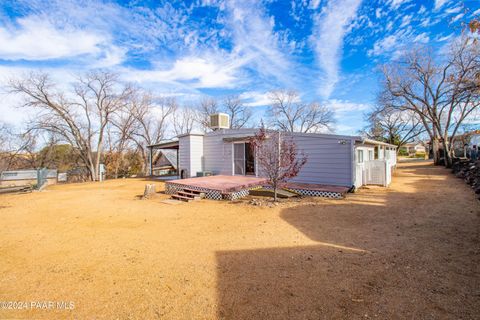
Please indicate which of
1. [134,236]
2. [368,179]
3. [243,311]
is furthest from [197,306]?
[368,179]

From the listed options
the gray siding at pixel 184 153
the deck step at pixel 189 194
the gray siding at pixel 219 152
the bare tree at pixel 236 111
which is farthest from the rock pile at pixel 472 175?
the bare tree at pixel 236 111

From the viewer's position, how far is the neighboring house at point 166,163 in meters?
22.6

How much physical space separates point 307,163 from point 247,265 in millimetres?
7468

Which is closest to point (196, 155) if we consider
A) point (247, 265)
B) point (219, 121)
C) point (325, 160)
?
point (219, 121)

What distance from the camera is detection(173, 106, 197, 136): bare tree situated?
3097 centimetres

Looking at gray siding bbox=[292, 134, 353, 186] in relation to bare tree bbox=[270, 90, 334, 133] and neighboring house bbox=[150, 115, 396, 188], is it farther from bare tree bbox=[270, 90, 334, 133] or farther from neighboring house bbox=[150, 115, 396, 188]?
bare tree bbox=[270, 90, 334, 133]

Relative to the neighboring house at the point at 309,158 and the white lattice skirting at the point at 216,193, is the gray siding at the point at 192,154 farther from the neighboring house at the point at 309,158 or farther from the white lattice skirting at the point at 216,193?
the white lattice skirting at the point at 216,193

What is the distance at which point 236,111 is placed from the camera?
3456 cm

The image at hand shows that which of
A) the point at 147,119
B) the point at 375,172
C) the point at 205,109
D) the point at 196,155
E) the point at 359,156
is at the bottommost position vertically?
the point at 375,172

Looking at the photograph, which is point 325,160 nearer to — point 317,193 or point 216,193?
point 317,193

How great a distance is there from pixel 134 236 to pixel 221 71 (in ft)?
50.1

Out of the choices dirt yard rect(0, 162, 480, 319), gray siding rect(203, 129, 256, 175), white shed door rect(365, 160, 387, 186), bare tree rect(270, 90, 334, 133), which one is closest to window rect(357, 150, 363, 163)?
white shed door rect(365, 160, 387, 186)

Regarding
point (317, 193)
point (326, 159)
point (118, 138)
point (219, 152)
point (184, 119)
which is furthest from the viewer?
point (184, 119)

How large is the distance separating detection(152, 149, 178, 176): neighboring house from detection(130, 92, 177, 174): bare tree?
1.93 meters
